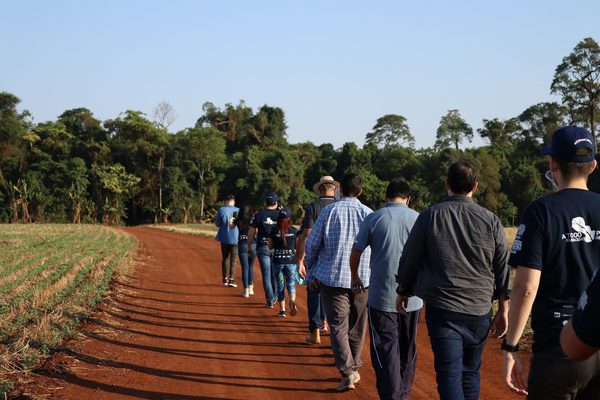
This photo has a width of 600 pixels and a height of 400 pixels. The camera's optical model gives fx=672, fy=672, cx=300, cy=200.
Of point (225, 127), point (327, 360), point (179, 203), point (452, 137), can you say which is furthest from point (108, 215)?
point (327, 360)

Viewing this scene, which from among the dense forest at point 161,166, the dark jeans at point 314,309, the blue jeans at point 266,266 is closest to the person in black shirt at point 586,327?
the dark jeans at point 314,309

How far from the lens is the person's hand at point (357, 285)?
6.25 metres

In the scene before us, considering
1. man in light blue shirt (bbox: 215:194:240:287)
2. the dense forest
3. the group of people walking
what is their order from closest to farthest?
the group of people walking < man in light blue shirt (bbox: 215:194:240:287) < the dense forest

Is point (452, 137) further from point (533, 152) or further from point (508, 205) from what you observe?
point (508, 205)

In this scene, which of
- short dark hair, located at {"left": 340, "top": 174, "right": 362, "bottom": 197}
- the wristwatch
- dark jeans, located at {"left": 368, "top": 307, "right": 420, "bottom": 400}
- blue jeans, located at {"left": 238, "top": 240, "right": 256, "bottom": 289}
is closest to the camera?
the wristwatch

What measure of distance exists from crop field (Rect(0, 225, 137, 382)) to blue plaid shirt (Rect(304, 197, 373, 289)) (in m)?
3.15

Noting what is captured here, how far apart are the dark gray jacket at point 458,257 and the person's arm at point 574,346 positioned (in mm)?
2254

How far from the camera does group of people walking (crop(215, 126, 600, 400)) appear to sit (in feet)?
10.1

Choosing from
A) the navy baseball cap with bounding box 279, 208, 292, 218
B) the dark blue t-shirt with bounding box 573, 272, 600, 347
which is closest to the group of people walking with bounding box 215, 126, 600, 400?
the dark blue t-shirt with bounding box 573, 272, 600, 347

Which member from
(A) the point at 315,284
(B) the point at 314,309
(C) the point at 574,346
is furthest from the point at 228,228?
(C) the point at 574,346

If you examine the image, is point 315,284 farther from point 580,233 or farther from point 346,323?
point 580,233

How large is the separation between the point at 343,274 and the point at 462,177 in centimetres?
224

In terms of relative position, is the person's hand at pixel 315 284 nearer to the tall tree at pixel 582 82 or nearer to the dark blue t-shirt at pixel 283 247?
the dark blue t-shirt at pixel 283 247

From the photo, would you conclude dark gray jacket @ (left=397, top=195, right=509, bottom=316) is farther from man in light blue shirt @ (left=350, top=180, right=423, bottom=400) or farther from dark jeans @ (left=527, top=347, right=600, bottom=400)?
dark jeans @ (left=527, top=347, right=600, bottom=400)
